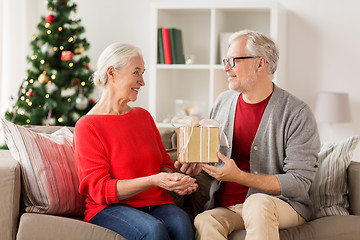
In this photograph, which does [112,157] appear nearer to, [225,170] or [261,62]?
[225,170]

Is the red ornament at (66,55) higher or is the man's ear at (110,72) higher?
the red ornament at (66,55)

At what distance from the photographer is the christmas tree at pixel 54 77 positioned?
166 inches

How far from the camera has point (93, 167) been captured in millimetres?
2131

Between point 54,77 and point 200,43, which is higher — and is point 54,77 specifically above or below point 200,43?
below

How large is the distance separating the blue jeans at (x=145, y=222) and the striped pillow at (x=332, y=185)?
2.25 feet

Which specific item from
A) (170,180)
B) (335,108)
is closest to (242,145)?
(170,180)

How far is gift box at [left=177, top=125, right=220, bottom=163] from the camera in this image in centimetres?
212

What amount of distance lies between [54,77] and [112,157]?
220 cm

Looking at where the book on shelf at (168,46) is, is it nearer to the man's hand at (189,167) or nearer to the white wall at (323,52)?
the white wall at (323,52)

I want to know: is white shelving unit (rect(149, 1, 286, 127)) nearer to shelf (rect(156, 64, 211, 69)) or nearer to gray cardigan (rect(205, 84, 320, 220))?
shelf (rect(156, 64, 211, 69))

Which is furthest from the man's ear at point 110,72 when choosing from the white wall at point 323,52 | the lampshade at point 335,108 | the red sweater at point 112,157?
the white wall at point 323,52

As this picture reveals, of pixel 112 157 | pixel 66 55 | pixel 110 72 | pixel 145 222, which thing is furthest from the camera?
pixel 66 55

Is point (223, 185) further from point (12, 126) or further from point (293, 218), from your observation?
point (12, 126)

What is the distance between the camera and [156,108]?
445 cm
